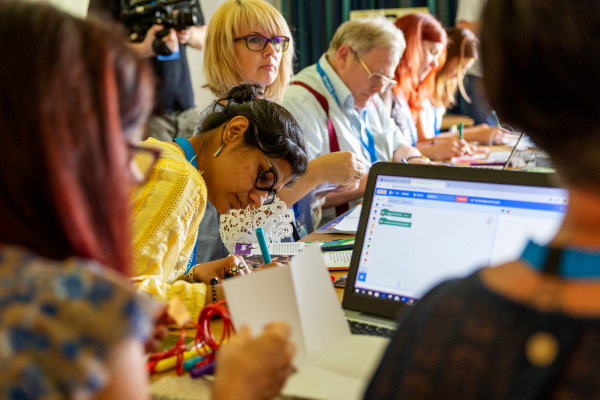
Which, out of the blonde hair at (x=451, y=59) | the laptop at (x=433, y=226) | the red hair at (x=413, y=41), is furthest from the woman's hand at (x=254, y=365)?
the blonde hair at (x=451, y=59)

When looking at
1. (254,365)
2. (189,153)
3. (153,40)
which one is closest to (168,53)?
(153,40)

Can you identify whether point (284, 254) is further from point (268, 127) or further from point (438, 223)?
point (438, 223)

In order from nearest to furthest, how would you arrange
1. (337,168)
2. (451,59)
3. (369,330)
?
1. (369,330)
2. (337,168)
3. (451,59)

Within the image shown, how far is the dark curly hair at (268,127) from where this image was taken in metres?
1.38

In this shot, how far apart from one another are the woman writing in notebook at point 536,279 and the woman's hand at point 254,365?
193 millimetres

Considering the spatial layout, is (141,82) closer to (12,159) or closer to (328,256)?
(12,159)

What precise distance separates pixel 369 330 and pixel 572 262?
1.62ft

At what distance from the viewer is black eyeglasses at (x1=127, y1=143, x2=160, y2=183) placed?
58cm

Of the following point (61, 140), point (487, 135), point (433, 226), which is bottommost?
point (487, 135)

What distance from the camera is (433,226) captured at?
94 cm

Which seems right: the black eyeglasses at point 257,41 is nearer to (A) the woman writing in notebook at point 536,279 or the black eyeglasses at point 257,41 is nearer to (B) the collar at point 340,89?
(B) the collar at point 340,89

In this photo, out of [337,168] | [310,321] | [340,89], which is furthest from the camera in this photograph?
[340,89]

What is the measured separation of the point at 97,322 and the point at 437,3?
470 centimetres

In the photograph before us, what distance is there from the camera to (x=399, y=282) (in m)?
0.95
